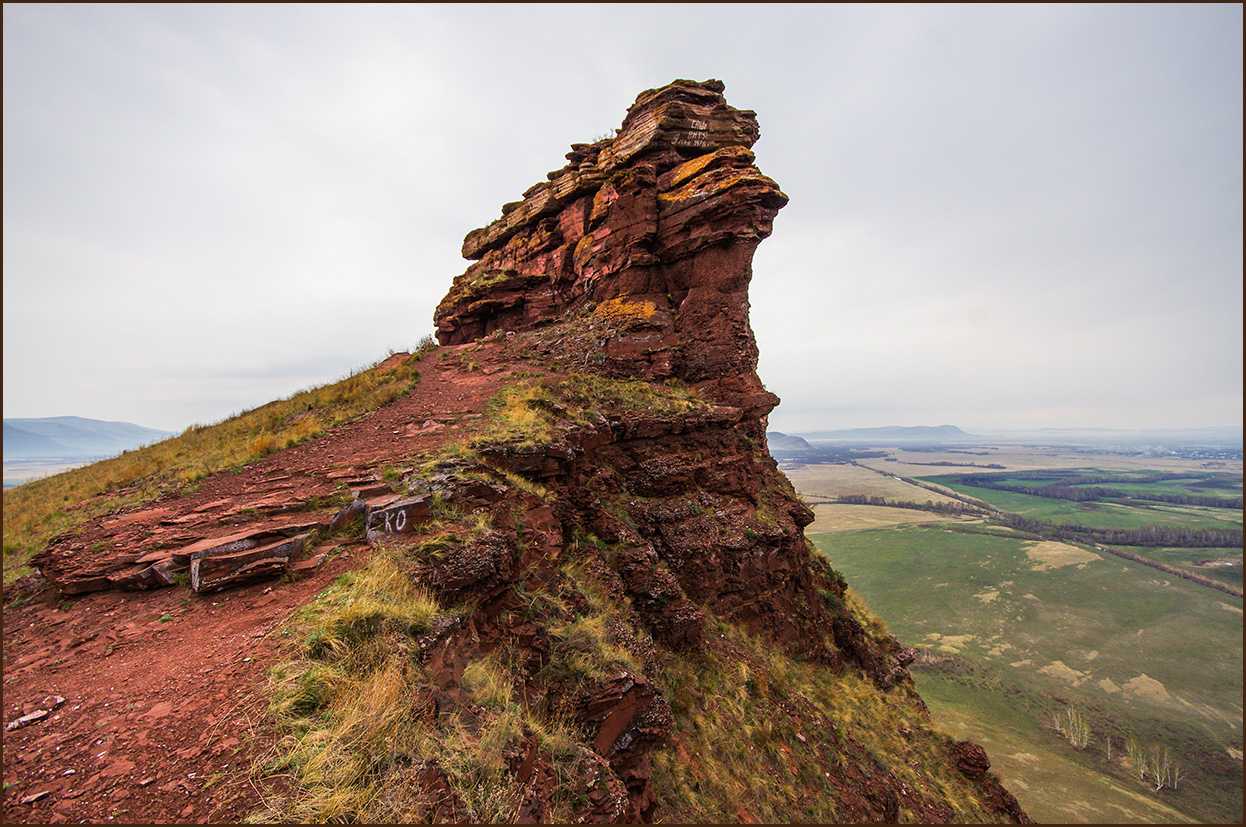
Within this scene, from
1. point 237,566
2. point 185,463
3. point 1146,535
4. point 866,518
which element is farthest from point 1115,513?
point 185,463

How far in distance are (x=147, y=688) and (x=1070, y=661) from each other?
336 feet

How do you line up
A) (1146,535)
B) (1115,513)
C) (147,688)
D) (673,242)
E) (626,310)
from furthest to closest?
(1115,513), (1146,535), (626,310), (673,242), (147,688)

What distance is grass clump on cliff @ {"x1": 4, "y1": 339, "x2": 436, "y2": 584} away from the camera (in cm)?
1098

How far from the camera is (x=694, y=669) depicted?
12984 mm

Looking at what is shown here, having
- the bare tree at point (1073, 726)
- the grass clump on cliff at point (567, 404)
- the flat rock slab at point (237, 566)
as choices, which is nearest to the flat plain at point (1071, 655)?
the bare tree at point (1073, 726)

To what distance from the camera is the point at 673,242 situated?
1994cm

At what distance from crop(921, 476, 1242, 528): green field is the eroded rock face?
174 m

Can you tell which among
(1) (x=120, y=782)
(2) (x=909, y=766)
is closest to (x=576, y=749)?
(1) (x=120, y=782)

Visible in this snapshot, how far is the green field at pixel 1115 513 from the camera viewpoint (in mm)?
134000

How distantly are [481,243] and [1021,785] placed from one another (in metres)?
69.0

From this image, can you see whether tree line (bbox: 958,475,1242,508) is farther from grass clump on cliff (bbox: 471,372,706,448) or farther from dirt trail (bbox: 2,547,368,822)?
dirt trail (bbox: 2,547,368,822)

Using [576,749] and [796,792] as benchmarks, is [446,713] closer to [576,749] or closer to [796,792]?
[576,749]

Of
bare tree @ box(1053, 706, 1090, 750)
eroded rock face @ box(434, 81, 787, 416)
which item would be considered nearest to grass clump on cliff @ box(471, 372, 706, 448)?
eroded rock face @ box(434, 81, 787, 416)

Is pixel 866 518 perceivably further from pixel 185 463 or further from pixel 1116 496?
pixel 185 463
